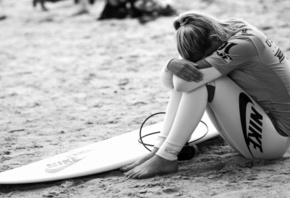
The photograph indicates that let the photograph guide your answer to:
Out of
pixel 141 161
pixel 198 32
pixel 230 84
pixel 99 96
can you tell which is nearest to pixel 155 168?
pixel 141 161

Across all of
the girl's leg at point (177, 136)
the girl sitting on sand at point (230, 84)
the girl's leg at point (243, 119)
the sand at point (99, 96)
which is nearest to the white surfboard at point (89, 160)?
the sand at point (99, 96)

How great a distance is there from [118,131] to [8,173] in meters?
0.90

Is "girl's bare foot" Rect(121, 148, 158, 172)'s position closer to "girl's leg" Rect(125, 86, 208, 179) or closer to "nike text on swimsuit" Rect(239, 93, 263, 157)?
"girl's leg" Rect(125, 86, 208, 179)

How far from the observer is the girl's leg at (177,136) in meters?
2.19

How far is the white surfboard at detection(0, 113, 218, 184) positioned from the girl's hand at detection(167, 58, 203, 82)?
1.89ft

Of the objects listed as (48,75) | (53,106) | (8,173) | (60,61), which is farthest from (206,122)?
(60,61)

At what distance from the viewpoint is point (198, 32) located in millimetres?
2176

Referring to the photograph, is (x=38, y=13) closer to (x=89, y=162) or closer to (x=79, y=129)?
(x=79, y=129)

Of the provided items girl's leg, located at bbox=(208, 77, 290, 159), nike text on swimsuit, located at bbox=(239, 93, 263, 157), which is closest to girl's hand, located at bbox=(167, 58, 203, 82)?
girl's leg, located at bbox=(208, 77, 290, 159)

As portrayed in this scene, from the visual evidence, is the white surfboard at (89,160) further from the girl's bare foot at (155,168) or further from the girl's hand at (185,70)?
the girl's hand at (185,70)

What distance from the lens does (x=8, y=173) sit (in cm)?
249

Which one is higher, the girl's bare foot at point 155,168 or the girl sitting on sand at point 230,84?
the girl sitting on sand at point 230,84

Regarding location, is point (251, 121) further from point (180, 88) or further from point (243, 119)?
point (180, 88)

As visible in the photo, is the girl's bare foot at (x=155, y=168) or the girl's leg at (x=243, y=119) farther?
the girl's bare foot at (x=155, y=168)
